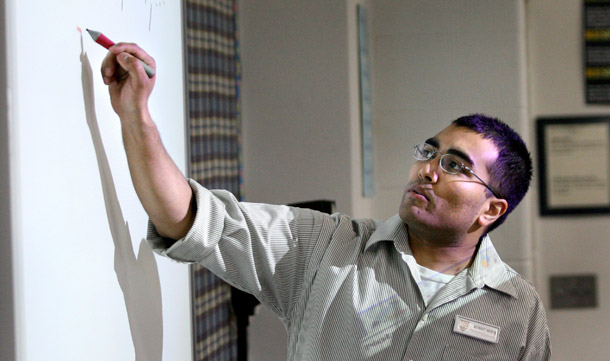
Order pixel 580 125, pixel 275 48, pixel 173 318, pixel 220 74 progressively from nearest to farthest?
pixel 173 318 → pixel 220 74 → pixel 275 48 → pixel 580 125

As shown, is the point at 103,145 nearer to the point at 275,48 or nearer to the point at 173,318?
the point at 173,318

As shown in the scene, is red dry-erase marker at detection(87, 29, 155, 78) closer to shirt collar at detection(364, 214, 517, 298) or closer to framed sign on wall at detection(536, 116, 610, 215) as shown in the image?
shirt collar at detection(364, 214, 517, 298)

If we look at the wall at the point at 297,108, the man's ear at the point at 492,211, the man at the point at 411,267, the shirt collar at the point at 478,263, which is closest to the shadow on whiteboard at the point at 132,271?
the man at the point at 411,267

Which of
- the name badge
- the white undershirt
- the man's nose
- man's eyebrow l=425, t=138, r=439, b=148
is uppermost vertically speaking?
man's eyebrow l=425, t=138, r=439, b=148

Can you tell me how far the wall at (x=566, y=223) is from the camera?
11.5 feet

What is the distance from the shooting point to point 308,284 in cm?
136

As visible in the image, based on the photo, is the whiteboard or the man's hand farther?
the man's hand

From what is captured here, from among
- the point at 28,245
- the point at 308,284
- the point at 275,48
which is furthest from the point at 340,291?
the point at 275,48

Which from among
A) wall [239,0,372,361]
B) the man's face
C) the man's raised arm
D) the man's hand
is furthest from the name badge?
wall [239,0,372,361]

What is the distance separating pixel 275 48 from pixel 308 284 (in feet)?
6.16

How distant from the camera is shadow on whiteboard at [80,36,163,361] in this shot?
2.68 feet

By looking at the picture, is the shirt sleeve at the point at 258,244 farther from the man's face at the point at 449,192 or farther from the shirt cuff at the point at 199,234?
the man's face at the point at 449,192

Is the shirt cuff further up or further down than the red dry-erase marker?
further down

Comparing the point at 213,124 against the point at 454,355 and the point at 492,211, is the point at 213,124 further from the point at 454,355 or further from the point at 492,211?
the point at 454,355
